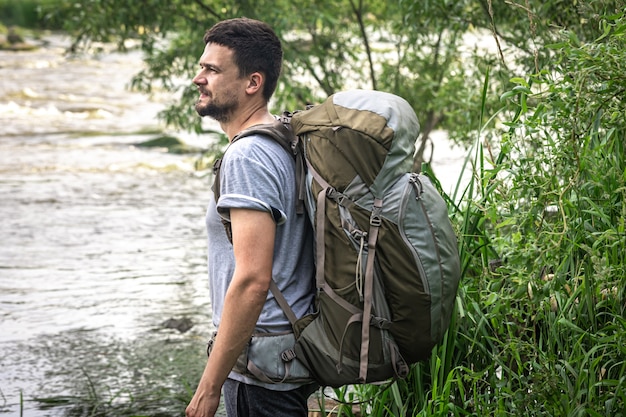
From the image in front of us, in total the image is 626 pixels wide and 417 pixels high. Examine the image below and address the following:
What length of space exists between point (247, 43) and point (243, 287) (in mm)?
782

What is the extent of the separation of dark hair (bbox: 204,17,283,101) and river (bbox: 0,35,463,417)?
3038mm

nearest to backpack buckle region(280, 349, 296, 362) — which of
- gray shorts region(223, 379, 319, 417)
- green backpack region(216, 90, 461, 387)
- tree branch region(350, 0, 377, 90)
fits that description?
green backpack region(216, 90, 461, 387)

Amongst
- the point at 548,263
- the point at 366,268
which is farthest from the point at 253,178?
the point at 548,263

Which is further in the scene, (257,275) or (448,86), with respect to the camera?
(448,86)

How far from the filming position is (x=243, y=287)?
279 cm

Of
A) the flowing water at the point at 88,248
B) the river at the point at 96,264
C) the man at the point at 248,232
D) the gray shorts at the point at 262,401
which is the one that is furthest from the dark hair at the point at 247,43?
the flowing water at the point at 88,248

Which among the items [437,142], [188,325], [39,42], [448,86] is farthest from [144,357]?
[39,42]

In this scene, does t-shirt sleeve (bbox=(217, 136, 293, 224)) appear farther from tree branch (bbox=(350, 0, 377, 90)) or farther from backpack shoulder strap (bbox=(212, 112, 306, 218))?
tree branch (bbox=(350, 0, 377, 90))

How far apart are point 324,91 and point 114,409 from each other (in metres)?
3.98

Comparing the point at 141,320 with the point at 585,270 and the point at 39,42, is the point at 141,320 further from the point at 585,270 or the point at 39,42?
the point at 39,42

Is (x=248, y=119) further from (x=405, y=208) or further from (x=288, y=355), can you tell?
(x=288, y=355)

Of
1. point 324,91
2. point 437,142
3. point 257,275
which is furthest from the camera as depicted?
point 437,142

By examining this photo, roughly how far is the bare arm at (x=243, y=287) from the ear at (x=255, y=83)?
458 mm

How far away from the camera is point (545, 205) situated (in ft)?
10.9
